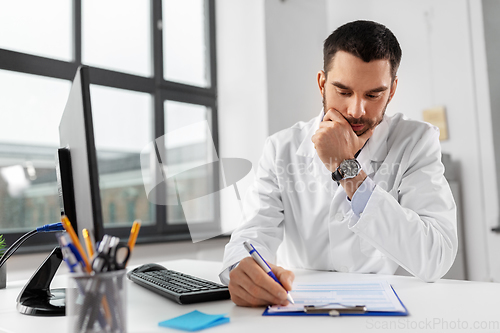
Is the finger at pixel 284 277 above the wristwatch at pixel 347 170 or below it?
below

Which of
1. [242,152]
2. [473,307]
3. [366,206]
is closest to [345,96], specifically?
[366,206]

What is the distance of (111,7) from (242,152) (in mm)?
1300

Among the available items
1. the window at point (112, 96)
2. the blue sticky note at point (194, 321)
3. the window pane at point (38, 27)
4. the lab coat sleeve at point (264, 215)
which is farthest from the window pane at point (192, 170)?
the window pane at point (38, 27)

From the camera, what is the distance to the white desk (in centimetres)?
62

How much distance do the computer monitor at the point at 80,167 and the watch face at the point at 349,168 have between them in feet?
2.27

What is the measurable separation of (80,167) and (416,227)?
81cm

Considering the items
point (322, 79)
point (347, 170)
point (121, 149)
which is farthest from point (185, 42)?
point (347, 170)

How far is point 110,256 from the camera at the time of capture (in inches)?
21.0

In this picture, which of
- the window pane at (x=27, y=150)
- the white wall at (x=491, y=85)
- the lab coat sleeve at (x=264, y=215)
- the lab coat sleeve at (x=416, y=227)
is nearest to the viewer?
the lab coat sleeve at (x=416, y=227)

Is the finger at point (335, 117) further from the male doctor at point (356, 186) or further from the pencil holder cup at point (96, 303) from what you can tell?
the pencil holder cup at point (96, 303)

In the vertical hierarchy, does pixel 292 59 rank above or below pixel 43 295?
above

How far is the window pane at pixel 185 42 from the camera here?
2887mm

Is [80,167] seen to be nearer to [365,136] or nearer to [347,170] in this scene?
[347,170]

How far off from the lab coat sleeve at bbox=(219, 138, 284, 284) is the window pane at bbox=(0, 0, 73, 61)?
5.04ft
